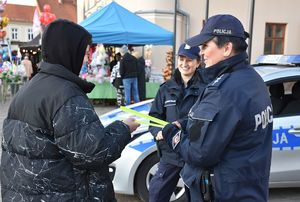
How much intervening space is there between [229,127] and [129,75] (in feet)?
28.6

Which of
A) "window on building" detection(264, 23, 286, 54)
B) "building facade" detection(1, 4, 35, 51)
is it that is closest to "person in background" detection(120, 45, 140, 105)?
"window on building" detection(264, 23, 286, 54)

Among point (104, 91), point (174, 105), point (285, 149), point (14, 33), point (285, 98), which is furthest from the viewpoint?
point (14, 33)

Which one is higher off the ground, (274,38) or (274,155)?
(274,38)

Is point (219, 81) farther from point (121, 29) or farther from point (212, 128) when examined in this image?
point (121, 29)

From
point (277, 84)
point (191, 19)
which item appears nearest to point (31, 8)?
point (191, 19)

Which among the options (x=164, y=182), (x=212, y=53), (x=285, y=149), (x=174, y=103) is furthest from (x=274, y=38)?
(x=212, y=53)

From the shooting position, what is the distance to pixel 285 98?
4590 mm

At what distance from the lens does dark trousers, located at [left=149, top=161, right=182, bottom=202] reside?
306 cm

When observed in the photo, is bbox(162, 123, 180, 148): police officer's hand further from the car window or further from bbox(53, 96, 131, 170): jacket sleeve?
the car window

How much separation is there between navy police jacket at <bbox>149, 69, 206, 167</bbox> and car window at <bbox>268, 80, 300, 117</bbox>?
165 cm

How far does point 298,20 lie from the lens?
16766 millimetres

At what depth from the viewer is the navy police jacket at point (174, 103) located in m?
2.99

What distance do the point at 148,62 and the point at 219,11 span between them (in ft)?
14.4

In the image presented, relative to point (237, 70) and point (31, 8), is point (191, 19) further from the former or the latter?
point (31, 8)
